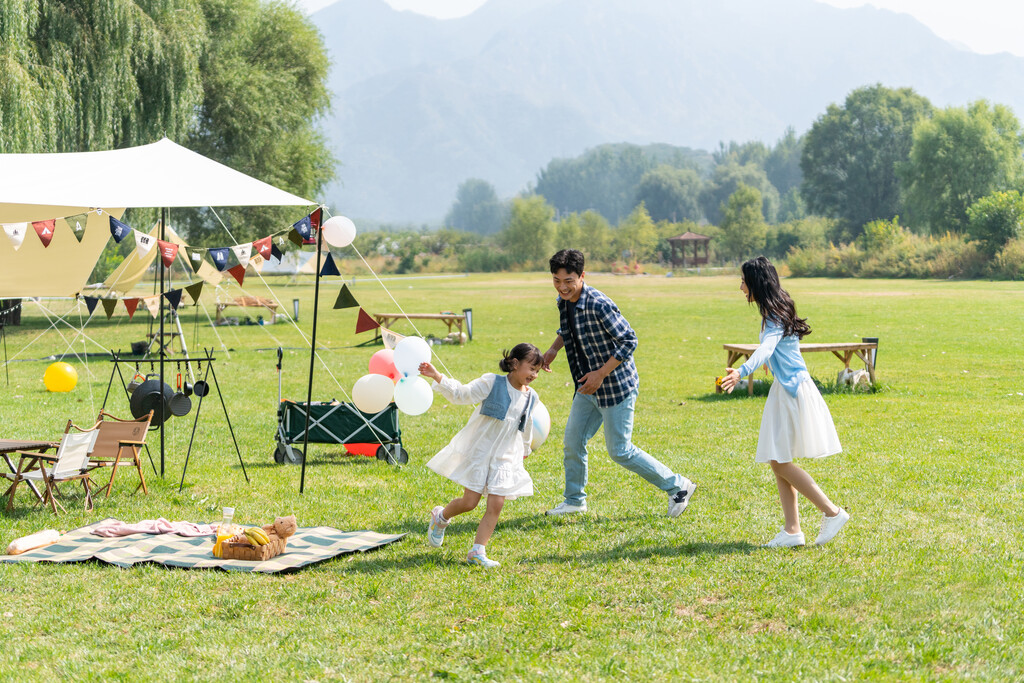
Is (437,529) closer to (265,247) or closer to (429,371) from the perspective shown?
(429,371)

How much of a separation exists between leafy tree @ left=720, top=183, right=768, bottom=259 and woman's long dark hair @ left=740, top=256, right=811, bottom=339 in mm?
80324

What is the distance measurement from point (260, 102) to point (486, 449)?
25.5 meters

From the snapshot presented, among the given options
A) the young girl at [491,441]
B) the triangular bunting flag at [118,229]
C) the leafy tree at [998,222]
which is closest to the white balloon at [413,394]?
the young girl at [491,441]

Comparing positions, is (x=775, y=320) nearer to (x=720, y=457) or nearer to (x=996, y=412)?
(x=720, y=457)

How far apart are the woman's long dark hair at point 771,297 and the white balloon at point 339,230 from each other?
11.2 ft

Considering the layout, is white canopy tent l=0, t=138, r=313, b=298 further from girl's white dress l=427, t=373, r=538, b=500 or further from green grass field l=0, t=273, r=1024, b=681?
girl's white dress l=427, t=373, r=538, b=500

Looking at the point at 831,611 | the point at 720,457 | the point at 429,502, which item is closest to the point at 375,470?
the point at 429,502

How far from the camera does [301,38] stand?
102 ft

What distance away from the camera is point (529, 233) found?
9144 cm

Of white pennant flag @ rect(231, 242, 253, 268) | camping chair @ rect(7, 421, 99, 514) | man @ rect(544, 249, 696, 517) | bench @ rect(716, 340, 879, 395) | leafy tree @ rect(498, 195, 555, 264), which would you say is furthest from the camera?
leafy tree @ rect(498, 195, 555, 264)

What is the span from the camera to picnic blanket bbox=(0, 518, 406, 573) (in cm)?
568

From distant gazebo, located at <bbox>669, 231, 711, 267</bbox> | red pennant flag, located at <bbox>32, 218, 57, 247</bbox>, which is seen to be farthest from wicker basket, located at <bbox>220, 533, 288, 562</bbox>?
distant gazebo, located at <bbox>669, 231, 711, 267</bbox>

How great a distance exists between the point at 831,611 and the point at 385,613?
230cm

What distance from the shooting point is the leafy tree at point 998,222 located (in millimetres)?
49156
